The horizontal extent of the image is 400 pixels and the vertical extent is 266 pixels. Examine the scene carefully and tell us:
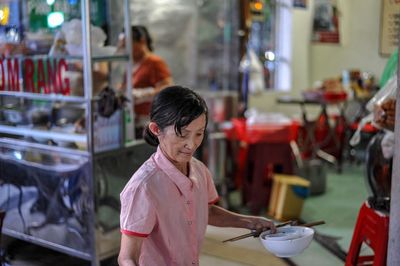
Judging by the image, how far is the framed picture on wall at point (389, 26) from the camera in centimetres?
342

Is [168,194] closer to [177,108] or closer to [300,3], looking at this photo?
[177,108]

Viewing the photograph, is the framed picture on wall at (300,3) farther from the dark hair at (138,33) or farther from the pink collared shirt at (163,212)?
the pink collared shirt at (163,212)

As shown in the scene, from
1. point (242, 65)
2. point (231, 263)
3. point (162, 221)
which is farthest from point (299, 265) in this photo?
point (242, 65)

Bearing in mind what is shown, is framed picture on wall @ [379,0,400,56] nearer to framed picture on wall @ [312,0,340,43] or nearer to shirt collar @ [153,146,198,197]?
shirt collar @ [153,146,198,197]

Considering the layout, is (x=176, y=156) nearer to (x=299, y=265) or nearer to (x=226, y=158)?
(x=299, y=265)

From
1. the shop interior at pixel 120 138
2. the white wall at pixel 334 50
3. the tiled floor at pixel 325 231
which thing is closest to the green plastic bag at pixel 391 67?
the shop interior at pixel 120 138

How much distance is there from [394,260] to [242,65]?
13.7 ft

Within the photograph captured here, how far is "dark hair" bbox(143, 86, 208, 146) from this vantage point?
1.69 meters

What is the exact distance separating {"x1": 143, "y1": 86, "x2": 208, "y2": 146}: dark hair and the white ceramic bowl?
1.70 feet

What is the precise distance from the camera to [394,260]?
205 cm

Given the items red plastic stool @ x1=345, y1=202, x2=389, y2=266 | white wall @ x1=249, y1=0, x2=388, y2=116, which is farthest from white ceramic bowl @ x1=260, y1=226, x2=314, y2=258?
white wall @ x1=249, y1=0, x2=388, y2=116

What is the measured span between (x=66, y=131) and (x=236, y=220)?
2010 mm

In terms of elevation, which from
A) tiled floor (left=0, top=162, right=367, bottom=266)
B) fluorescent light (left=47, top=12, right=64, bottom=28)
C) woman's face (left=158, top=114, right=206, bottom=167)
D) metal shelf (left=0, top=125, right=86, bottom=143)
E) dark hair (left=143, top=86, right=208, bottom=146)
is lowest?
tiled floor (left=0, top=162, right=367, bottom=266)

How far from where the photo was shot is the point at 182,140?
1.72m
